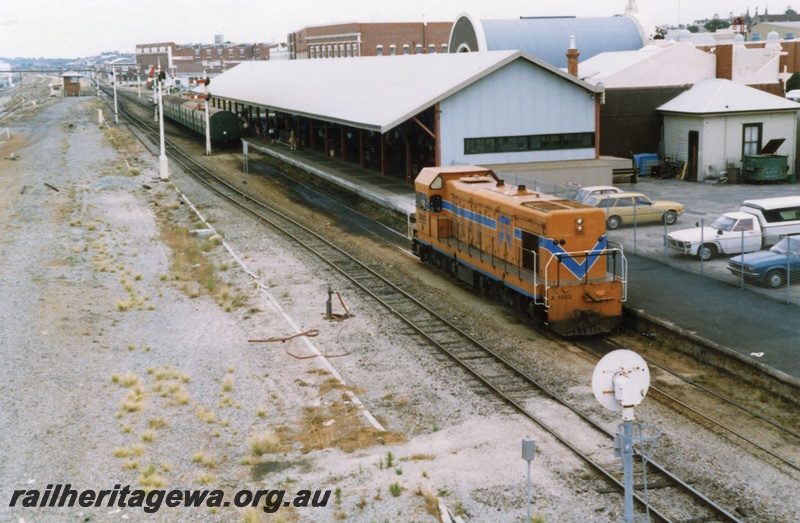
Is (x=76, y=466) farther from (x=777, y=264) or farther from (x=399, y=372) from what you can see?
(x=777, y=264)

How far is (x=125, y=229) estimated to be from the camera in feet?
120

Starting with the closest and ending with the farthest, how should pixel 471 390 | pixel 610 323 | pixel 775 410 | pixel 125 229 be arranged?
pixel 775 410 < pixel 471 390 < pixel 610 323 < pixel 125 229

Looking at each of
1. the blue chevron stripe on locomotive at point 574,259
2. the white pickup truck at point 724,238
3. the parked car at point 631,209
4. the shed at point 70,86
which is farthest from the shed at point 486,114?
the shed at point 70,86

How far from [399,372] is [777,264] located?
12.2 metres

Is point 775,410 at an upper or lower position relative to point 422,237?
lower

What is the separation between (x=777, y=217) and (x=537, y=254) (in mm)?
12058

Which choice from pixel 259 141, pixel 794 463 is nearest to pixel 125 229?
pixel 794 463

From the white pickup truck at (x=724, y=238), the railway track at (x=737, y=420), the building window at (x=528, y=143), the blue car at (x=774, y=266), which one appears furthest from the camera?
the building window at (x=528, y=143)

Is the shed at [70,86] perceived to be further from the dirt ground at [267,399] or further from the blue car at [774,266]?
the blue car at [774,266]

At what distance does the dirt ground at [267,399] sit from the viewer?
43.7 ft

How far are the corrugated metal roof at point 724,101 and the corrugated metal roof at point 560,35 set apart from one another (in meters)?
21.5

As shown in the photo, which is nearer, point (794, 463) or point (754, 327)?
point (794, 463)

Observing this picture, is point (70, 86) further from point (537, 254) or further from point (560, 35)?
point (537, 254)

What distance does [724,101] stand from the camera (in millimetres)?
45688
